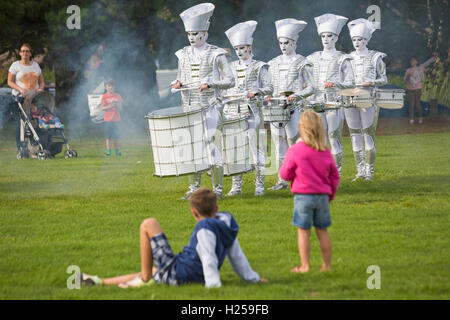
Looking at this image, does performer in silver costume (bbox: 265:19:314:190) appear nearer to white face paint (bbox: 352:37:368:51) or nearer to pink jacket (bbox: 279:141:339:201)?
white face paint (bbox: 352:37:368:51)

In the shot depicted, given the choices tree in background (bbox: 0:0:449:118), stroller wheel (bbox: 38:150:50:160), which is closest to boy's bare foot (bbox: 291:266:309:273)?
stroller wheel (bbox: 38:150:50:160)

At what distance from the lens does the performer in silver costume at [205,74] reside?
383 inches

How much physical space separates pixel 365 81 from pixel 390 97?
0.58m

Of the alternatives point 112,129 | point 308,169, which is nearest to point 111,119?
point 112,129

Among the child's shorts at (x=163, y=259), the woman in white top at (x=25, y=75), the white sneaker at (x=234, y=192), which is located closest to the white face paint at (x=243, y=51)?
the white sneaker at (x=234, y=192)

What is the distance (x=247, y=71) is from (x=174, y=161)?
225 centimetres

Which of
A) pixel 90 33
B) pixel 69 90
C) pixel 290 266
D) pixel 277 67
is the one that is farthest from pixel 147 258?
pixel 69 90

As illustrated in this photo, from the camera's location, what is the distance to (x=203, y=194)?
549 centimetres

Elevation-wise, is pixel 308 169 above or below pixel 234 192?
above

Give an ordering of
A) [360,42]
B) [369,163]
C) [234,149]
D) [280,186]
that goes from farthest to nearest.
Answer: [369,163]
[360,42]
[280,186]
[234,149]

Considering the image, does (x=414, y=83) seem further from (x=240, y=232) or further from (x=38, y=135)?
(x=240, y=232)

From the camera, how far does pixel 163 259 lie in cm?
545

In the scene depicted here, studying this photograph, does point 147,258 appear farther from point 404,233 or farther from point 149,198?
point 149,198

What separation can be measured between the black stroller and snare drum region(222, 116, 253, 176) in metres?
6.71
